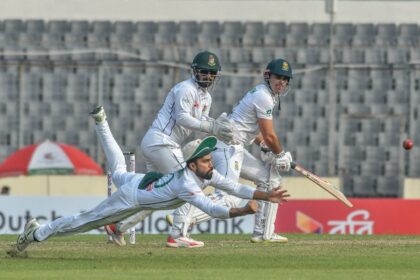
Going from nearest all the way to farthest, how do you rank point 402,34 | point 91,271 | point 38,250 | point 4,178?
point 91,271
point 38,250
point 4,178
point 402,34

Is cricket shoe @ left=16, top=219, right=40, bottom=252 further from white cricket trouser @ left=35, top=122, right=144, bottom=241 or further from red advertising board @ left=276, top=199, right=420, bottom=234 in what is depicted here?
red advertising board @ left=276, top=199, right=420, bottom=234

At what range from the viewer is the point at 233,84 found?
26.4 m

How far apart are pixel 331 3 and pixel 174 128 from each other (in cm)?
1369

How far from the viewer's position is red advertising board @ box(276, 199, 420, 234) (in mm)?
21344

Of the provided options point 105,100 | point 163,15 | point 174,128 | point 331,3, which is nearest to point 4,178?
point 105,100

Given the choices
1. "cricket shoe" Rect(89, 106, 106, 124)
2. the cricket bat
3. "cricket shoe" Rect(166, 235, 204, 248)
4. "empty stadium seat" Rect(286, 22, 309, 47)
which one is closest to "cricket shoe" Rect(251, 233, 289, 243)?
the cricket bat

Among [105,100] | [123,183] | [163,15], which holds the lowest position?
[123,183]

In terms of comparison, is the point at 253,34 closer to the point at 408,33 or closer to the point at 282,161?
the point at 408,33

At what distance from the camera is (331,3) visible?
2631 cm

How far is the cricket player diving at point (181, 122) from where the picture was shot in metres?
12.9

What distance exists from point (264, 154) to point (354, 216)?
7902 millimetres

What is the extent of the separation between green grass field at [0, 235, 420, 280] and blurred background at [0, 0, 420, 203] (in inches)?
453

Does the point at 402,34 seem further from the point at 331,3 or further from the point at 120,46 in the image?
the point at 120,46

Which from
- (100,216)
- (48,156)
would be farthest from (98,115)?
(48,156)
